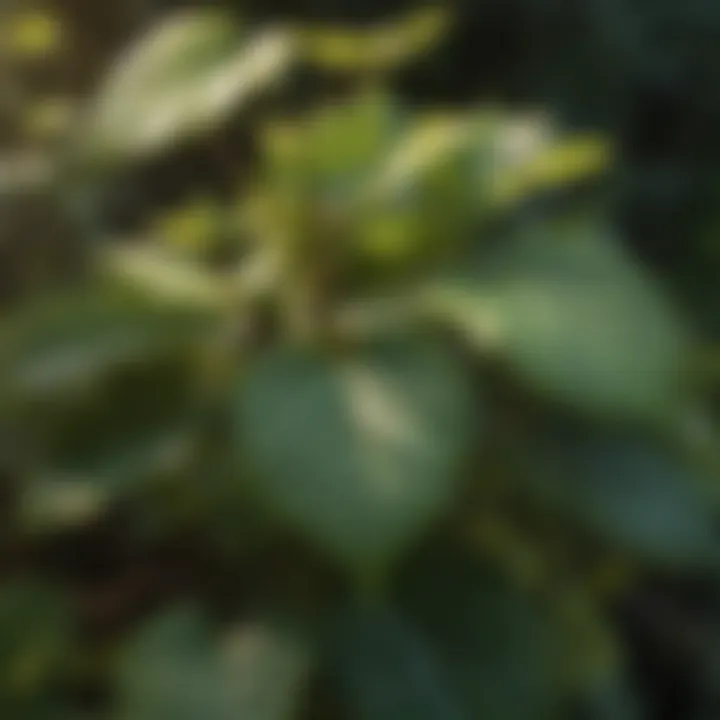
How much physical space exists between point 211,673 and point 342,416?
18 centimetres

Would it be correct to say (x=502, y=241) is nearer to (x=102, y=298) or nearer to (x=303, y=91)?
(x=102, y=298)

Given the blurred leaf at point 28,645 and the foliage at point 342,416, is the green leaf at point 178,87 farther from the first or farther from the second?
the blurred leaf at point 28,645

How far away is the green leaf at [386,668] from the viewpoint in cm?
83

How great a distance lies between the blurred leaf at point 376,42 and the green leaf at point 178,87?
5 centimetres

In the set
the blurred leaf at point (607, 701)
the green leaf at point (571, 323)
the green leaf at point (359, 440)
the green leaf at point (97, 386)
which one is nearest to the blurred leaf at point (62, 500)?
the green leaf at point (97, 386)

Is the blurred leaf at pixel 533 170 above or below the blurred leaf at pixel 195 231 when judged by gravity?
above

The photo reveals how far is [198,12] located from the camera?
3.98 feet

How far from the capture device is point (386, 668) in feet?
2.74

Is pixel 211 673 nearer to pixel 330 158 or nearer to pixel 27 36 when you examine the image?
pixel 330 158

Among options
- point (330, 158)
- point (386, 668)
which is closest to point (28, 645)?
point (386, 668)

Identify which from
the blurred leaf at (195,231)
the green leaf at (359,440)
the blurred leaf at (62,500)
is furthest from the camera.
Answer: the blurred leaf at (195,231)

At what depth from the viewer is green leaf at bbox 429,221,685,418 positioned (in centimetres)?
74

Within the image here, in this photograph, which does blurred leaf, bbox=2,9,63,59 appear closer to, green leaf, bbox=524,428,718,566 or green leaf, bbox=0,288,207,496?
green leaf, bbox=0,288,207,496

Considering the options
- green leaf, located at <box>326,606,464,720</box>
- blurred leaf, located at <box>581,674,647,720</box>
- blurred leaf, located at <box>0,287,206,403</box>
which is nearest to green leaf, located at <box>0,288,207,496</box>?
blurred leaf, located at <box>0,287,206,403</box>
